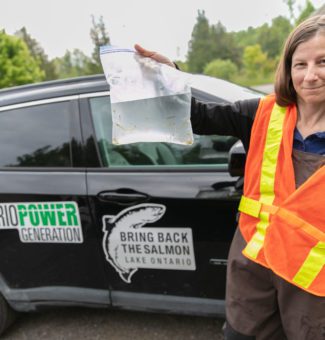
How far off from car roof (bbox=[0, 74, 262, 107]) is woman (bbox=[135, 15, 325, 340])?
2.24 feet

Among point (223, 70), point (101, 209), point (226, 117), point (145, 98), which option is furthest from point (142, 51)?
point (223, 70)

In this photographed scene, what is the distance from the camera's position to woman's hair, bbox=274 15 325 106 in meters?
1.22

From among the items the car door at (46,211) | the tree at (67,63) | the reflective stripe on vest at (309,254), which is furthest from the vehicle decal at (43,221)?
the tree at (67,63)

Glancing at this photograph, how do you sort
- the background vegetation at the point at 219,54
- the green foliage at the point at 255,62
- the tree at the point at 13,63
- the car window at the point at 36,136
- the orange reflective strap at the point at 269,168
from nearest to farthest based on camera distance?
the orange reflective strap at the point at 269,168
the car window at the point at 36,136
the tree at the point at 13,63
the background vegetation at the point at 219,54
the green foliage at the point at 255,62

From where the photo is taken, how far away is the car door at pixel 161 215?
6.77ft

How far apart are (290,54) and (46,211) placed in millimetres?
1514

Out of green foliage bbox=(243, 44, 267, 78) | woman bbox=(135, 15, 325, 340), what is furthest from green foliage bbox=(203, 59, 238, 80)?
woman bbox=(135, 15, 325, 340)

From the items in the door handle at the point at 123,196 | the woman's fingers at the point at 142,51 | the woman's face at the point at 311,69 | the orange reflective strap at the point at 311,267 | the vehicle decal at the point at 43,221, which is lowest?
the vehicle decal at the point at 43,221

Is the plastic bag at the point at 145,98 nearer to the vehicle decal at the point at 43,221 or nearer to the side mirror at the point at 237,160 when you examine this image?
the side mirror at the point at 237,160

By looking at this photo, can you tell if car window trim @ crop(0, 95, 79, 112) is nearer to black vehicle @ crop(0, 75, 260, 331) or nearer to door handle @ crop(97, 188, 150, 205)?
black vehicle @ crop(0, 75, 260, 331)

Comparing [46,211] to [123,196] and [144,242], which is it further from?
[144,242]

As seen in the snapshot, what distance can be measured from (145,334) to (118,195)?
973 mm

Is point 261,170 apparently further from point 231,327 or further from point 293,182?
point 231,327

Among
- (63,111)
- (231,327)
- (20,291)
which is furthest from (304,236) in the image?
(20,291)
